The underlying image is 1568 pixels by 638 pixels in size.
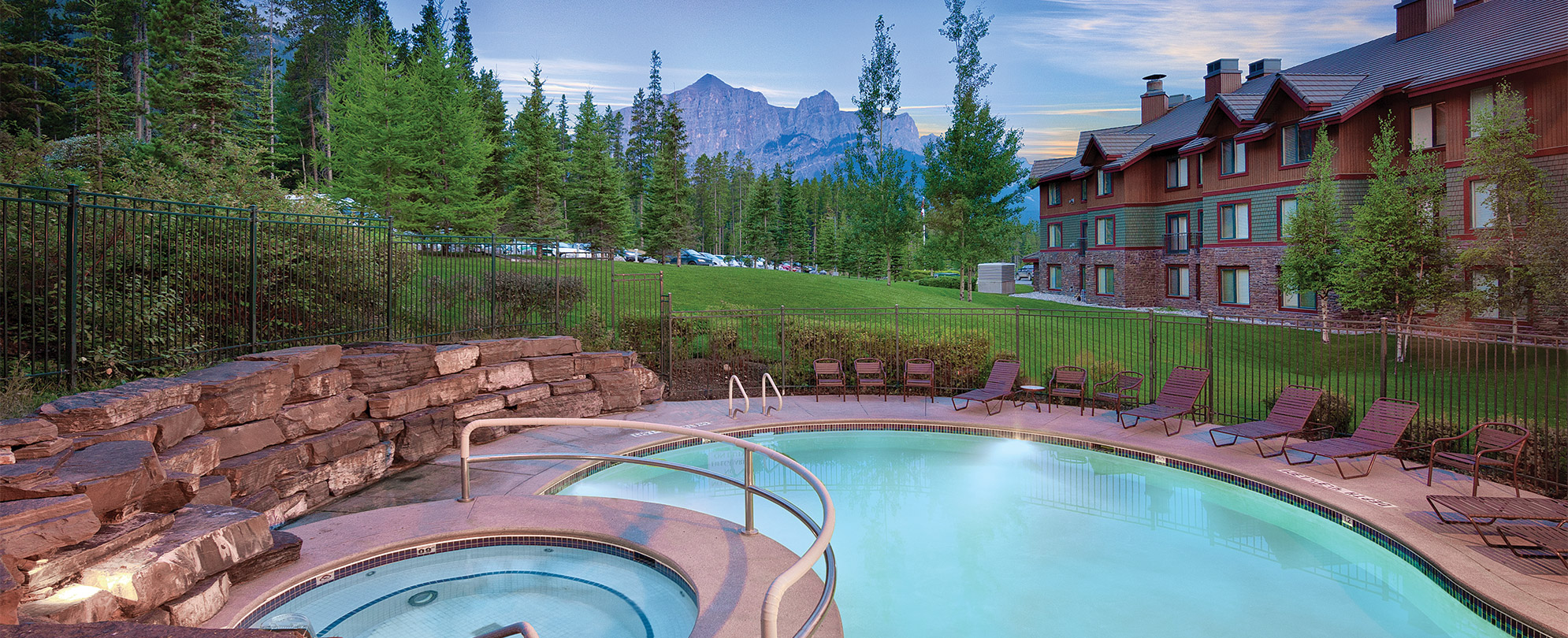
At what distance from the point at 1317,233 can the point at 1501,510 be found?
2227 cm

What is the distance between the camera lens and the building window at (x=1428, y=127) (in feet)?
78.2

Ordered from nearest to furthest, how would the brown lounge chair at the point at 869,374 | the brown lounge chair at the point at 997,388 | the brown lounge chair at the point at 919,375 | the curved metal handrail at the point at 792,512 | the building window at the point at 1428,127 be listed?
the curved metal handrail at the point at 792,512, the brown lounge chair at the point at 997,388, the brown lounge chair at the point at 919,375, the brown lounge chair at the point at 869,374, the building window at the point at 1428,127

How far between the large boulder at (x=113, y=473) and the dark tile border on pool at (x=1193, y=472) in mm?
3773

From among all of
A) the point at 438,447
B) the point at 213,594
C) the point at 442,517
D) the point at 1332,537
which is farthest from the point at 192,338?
the point at 1332,537

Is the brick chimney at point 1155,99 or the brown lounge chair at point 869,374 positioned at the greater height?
the brick chimney at point 1155,99

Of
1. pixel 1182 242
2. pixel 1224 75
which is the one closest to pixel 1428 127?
pixel 1182 242

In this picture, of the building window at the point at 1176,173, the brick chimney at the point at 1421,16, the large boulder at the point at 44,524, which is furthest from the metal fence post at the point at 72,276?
the building window at the point at 1176,173

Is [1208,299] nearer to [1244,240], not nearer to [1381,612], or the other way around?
[1244,240]

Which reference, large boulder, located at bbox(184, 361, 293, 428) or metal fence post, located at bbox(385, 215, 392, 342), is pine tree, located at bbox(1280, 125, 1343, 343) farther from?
large boulder, located at bbox(184, 361, 293, 428)

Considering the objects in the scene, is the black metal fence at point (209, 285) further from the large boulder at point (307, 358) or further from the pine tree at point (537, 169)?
the pine tree at point (537, 169)

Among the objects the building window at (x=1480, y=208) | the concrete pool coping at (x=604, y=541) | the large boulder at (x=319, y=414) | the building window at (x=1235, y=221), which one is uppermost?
the building window at (x=1235, y=221)

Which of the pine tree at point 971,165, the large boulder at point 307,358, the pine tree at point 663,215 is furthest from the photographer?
the pine tree at point 663,215

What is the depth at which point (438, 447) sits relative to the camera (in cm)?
953

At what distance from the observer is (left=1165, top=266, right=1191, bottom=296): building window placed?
1414 inches
